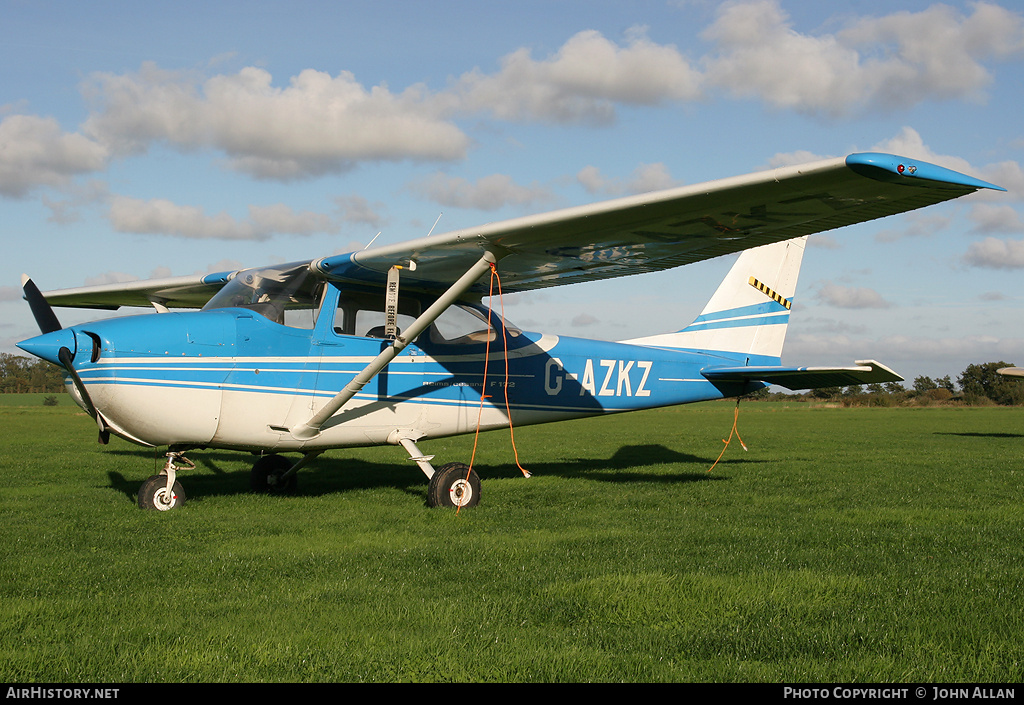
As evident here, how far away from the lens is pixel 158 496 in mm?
7586

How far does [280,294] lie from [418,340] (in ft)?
5.49

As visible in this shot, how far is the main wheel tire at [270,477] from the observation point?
9.32 m

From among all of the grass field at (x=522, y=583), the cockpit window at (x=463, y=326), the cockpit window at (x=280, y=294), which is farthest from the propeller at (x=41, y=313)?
the cockpit window at (x=463, y=326)

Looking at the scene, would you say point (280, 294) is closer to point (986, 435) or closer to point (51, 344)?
point (51, 344)

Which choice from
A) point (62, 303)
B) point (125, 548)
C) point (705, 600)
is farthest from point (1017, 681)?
point (62, 303)

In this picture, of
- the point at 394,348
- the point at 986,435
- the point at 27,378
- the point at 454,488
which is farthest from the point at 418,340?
the point at 27,378

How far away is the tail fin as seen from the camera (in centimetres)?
1161

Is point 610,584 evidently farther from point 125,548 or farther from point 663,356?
point 663,356

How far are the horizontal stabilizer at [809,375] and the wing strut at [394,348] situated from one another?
15.7 feet

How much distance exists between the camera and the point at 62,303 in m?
11.7

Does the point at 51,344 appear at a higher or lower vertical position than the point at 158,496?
higher

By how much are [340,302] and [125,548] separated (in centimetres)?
344

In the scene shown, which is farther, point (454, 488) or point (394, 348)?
point (454, 488)
